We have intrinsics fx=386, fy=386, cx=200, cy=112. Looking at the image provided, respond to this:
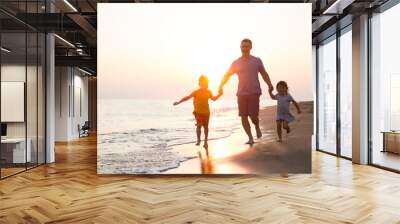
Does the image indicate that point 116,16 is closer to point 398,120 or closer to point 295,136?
point 295,136

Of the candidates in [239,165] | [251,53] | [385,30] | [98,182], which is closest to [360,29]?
[385,30]

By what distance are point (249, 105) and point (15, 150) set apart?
13.8 feet

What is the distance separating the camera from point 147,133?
6.52 meters

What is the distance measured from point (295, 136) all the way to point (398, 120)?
2003 millimetres

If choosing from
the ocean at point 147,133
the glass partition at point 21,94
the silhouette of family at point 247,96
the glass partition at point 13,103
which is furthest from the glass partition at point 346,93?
the glass partition at point 13,103

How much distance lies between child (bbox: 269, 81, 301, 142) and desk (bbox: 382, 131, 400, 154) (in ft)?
6.72

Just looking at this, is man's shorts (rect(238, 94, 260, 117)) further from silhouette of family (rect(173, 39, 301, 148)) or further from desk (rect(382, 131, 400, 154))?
desk (rect(382, 131, 400, 154))

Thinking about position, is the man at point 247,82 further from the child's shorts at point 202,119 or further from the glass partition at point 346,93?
the glass partition at point 346,93

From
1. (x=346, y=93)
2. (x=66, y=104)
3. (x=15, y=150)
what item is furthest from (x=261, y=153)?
(x=66, y=104)

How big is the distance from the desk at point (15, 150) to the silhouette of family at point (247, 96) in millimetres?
2907

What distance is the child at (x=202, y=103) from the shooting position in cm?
652

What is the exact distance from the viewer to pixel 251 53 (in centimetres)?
655

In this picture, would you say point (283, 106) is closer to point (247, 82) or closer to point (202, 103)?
point (247, 82)

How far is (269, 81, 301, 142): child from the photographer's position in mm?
6496
